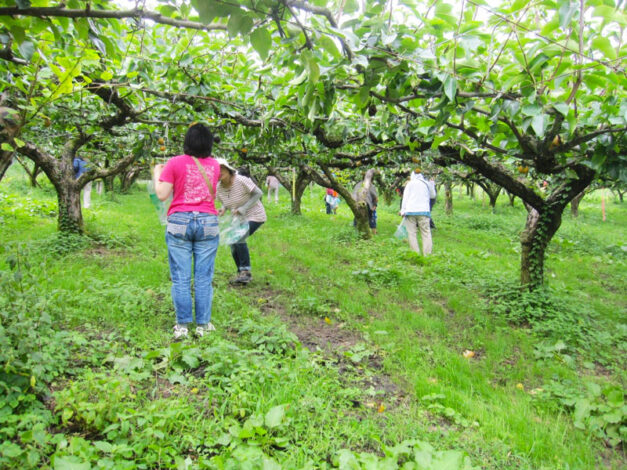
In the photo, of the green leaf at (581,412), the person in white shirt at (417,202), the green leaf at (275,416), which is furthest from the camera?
the person in white shirt at (417,202)

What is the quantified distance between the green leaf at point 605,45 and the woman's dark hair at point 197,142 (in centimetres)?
246

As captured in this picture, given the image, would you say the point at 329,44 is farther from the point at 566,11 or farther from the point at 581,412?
the point at 581,412

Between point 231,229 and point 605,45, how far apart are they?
3.64 metres

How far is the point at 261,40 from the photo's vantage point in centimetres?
129

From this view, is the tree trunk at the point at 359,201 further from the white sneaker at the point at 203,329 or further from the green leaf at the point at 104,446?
the green leaf at the point at 104,446

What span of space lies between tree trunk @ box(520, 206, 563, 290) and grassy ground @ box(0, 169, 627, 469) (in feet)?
0.70

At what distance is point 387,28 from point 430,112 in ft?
3.74

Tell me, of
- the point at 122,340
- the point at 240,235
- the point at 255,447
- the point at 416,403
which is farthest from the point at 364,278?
the point at 255,447

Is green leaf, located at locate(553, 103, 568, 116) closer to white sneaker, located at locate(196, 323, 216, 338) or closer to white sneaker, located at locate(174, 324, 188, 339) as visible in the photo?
white sneaker, located at locate(196, 323, 216, 338)

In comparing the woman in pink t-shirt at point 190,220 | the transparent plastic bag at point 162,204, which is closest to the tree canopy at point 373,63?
the woman in pink t-shirt at point 190,220

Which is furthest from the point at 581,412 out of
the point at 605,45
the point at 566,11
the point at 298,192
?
the point at 298,192

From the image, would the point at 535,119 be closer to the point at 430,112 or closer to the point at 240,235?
the point at 430,112

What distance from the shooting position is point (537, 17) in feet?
6.61

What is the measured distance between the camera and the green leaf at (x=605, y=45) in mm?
1659
